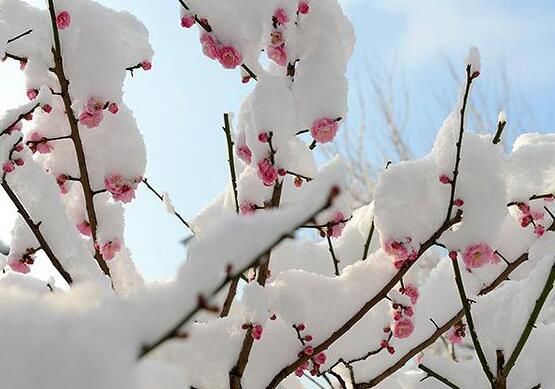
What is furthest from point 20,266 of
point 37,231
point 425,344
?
point 425,344

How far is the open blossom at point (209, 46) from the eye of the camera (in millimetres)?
1646

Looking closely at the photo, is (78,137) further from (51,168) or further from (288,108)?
(288,108)

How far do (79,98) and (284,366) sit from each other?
88 centimetres

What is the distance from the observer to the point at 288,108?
1.60 meters

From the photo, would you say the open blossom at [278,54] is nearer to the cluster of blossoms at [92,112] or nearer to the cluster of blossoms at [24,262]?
the cluster of blossoms at [92,112]

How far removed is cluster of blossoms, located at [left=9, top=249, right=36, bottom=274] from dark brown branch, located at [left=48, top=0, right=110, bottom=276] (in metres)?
0.18

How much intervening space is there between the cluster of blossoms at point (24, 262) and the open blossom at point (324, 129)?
77 cm

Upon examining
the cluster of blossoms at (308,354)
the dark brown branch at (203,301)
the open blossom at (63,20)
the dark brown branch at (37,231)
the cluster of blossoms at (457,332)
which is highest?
the open blossom at (63,20)

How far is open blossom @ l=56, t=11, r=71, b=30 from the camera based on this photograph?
5.75ft

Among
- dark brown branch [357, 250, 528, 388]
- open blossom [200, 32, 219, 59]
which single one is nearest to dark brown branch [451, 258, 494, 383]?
dark brown branch [357, 250, 528, 388]

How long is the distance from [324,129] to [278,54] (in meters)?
0.22

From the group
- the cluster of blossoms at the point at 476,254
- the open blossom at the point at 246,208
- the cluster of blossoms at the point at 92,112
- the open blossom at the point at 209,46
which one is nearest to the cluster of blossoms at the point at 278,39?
the open blossom at the point at 209,46

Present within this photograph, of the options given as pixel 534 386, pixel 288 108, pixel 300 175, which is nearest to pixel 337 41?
pixel 288 108

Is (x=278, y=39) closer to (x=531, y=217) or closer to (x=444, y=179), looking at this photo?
(x=444, y=179)
